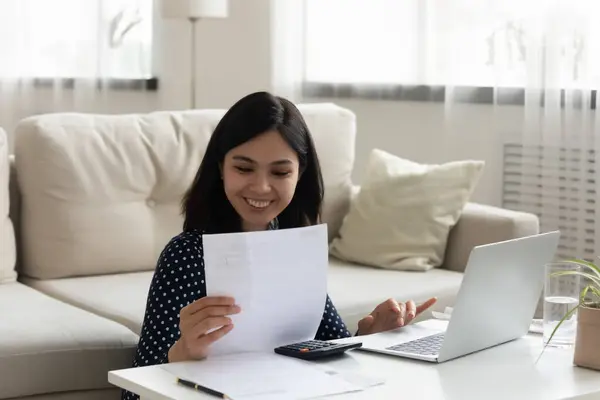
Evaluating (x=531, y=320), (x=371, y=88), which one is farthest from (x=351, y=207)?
(x=531, y=320)

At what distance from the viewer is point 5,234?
279 centimetres

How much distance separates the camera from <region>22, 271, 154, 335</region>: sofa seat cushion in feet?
8.21

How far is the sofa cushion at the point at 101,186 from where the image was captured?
2.86 meters

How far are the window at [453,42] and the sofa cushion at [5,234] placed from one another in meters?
1.85

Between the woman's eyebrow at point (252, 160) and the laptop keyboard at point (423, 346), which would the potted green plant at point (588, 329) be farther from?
the woman's eyebrow at point (252, 160)

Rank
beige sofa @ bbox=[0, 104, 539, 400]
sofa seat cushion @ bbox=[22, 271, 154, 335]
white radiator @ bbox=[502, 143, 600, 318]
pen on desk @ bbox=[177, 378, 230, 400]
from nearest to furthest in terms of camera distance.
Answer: pen on desk @ bbox=[177, 378, 230, 400] < sofa seat cushion @ bbox=[22, 271, 154, 335] < beige sofa @ bbox=[0, 104, 539, 400] < white radiator @ bbox=[502, 143, 600, 318]

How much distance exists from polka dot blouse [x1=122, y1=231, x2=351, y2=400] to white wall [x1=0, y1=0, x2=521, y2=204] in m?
2.31

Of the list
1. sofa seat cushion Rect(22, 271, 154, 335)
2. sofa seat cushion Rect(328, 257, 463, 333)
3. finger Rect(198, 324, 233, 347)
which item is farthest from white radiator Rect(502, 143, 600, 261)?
finger Rect(198, 324, 233, 347)

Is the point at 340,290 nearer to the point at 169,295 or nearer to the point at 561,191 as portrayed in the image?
the point at 169,295

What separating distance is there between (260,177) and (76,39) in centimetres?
316

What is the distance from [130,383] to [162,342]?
1.04 feet

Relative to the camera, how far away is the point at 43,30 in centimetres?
465

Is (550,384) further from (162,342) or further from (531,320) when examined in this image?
(162,342)

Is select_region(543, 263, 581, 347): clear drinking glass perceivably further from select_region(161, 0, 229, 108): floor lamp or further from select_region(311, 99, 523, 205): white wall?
select_region(161, 0, 229, 108): floor lamp
